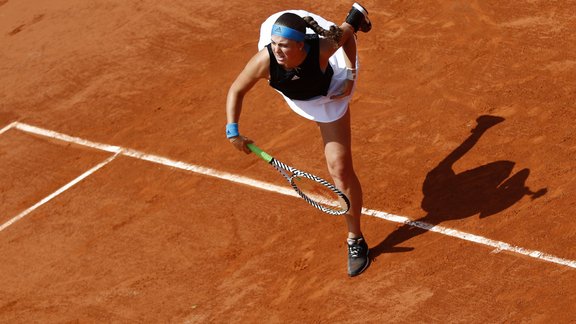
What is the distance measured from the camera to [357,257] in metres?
8.58

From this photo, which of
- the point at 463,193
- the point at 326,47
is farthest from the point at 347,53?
the point at 463,193

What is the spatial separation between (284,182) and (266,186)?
0.67 feet

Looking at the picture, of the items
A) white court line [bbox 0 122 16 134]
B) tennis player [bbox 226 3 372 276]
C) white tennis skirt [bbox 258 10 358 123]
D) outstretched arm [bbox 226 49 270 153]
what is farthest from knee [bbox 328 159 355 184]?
white court line [bbox 0 122 16 134]

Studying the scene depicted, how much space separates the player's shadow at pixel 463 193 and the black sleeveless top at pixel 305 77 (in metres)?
1.77

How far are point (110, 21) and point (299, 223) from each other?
20.2 feet

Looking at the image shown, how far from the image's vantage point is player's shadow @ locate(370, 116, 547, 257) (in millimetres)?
8875

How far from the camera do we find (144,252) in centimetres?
943

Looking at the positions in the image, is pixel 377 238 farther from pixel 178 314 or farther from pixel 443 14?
pixel 443 14

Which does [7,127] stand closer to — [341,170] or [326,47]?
[341,170]

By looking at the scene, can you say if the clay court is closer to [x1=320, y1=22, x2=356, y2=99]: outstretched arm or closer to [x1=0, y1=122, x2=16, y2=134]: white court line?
[x1=0, y1=122, x2=16, y2=134]: white court line

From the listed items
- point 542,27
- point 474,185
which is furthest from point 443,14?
→ point 474,185

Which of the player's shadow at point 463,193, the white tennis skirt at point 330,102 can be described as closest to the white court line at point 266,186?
the player's shadow at point 463,193

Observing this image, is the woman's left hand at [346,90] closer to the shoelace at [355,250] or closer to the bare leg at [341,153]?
the bare leg at [341,153]

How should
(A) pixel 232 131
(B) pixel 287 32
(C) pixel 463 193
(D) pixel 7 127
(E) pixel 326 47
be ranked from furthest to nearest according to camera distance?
1. (D) pixel 7 127
2. (C) pixel 463 193
3. (A) pixel 232 131
4. (E) pixel 326 47
5. (B) pixel 287 32
